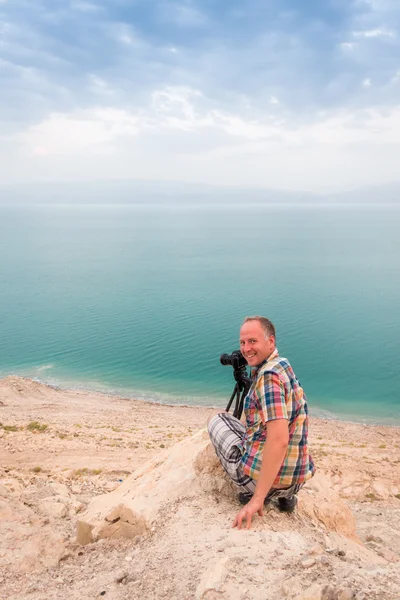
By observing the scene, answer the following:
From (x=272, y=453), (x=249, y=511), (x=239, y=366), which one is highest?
(x=239, y=366)

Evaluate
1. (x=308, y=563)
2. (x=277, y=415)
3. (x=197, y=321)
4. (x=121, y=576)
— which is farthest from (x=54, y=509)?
(x=197, y=321)

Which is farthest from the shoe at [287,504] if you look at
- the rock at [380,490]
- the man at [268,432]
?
the rock at [380,490]

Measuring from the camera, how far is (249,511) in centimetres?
514

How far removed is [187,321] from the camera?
1890 inches

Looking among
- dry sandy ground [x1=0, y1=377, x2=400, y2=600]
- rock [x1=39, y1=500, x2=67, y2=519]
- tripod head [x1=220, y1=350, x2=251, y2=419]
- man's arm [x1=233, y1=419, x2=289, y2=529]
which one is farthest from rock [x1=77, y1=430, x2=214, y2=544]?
man's arm [x1=233, y1=419, x2=289, y2=529]

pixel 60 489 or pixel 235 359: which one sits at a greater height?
pixel 235 359

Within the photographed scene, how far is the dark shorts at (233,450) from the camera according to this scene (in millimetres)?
5441

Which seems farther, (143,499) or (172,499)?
(143,499)

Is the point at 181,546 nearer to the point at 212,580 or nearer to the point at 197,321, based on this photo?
the point at 212,580

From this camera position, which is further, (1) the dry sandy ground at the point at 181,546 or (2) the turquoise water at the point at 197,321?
(2) the turquoise water at the point at 197,321

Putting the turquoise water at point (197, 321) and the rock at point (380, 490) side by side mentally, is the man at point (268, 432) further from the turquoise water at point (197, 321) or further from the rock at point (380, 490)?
the turquoise water at point (197, 321)

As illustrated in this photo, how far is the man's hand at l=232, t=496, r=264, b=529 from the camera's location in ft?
16.7

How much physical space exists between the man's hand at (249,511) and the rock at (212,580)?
63 cm

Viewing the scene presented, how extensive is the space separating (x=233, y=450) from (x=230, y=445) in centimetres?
8
